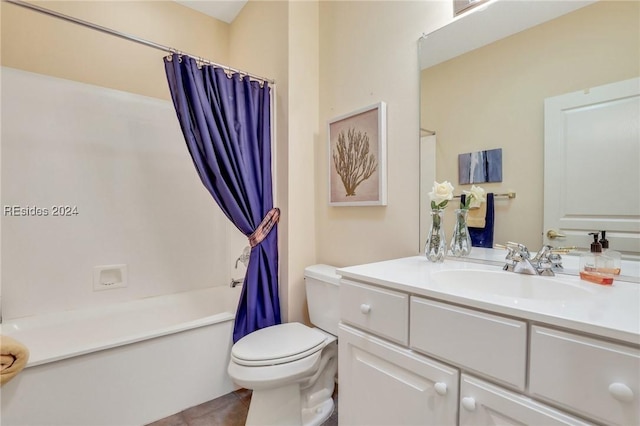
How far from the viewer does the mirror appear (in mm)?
933

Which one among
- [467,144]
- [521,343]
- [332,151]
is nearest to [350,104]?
[332,151]

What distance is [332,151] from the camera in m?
1.80

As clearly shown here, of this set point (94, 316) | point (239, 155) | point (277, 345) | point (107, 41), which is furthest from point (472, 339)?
point (107, 41)

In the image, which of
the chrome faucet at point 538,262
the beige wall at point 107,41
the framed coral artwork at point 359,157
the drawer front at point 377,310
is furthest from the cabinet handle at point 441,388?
the beige wall at point 107,41

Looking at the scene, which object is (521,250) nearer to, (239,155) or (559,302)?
(559,302)

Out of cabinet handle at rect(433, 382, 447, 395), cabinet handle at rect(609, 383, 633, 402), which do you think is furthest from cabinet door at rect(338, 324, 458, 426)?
cabinet handle at rect(609, 383, 633, 402)

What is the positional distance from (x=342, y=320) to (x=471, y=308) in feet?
1.64

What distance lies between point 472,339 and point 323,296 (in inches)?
38.4

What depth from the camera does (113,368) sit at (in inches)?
55.8

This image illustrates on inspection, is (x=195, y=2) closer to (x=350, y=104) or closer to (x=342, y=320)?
(x=350, y=104)

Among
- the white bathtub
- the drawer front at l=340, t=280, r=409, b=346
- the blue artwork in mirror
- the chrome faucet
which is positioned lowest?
the white bathtub

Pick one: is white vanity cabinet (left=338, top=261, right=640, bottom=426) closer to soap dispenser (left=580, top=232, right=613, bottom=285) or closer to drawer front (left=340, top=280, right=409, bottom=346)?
drawer front (left=340, top=280, right=409, bottom=346)

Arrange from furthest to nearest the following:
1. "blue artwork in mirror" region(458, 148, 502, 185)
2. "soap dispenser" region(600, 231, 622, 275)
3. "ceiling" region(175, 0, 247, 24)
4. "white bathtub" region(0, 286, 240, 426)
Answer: "ceiling" region(175, 0, 247, 24)
"white bathtub" region(0, 286, 240, 426)
"blue artwork in mirror" region(458, 148, 502, 185)
"soap dispenser" region(600, 231, 622, 275)

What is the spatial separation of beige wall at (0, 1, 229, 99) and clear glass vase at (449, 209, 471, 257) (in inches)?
89.2
